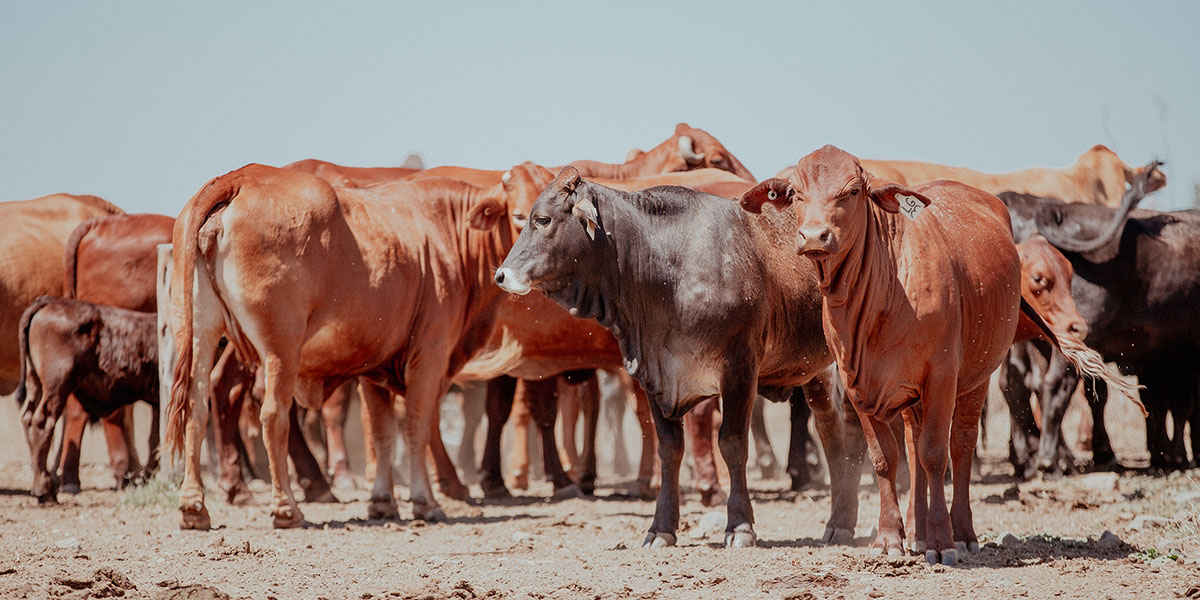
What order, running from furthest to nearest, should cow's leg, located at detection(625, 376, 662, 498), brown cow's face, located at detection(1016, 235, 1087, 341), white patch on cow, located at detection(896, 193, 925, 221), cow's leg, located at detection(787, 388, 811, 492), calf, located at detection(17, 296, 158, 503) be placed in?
1. cow's leg, located at detection(787, 388, 811, 492)
2. cow's leg, located at detection(625, 376, 662, 498)
3. calf, located at detection(17, 296, 158, 503)
4. brown cow's face, located at detection(1016, 235, 1087, 341)
5. white patch on cow, located at detection(896, 193, 925, 221)

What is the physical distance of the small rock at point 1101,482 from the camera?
9.66 m

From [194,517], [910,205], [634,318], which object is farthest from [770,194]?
[194,517]

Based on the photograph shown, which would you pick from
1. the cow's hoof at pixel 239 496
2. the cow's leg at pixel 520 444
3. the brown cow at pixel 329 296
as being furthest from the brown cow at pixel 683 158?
the cow's hoof at pixel 239 496

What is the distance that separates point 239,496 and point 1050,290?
5871mm

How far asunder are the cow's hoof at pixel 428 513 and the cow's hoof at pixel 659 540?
2.00m

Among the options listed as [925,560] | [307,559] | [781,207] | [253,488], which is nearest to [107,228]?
[253,488]

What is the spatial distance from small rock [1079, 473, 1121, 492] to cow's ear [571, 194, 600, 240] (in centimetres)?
502

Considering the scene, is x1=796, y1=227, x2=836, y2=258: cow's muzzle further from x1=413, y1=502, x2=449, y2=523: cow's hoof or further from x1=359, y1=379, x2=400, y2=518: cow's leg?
x1=359, y1=379, x2=400, y2=518: cow's leg

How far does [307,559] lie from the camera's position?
6266 mm

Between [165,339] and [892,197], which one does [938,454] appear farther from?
[165,339]

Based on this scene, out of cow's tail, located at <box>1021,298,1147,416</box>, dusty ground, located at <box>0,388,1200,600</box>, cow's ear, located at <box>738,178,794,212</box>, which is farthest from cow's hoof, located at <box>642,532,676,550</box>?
cow's tail, located at <box>1021,298,1147,416</box>

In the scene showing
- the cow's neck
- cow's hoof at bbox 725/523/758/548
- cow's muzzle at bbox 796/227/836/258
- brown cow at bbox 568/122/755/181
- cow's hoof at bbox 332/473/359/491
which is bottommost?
cow's hoof at bbox 332/473/359/491

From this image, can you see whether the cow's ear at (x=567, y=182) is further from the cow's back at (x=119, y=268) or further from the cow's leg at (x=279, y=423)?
the cow's back at (x=119, y=268)

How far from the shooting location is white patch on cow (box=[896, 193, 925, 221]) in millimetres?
5926
